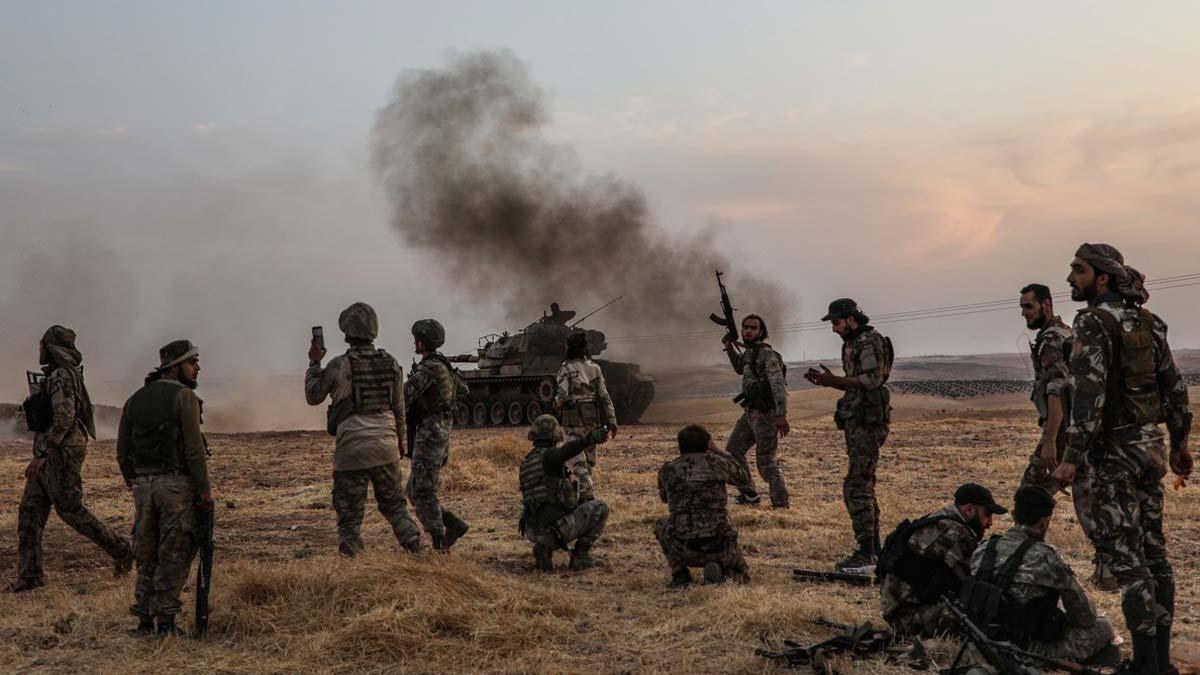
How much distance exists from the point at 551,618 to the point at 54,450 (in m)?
4.01

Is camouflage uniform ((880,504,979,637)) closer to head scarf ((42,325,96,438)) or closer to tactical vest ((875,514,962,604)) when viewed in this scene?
tactical vest ((875,514,962,604))

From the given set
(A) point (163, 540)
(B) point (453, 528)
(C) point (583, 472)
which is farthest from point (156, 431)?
(C) point (583, 472)

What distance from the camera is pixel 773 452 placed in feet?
36.1

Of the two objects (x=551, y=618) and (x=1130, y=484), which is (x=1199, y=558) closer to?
(x=1130, y=484)

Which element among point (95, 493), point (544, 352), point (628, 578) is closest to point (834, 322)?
point (628, 578)

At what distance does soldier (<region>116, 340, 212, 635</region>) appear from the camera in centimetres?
623

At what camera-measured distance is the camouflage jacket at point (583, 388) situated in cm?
1030

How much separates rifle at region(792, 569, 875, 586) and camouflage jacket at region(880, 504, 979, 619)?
1.75 metres

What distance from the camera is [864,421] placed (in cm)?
784

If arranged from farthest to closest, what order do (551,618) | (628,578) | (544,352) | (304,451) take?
1. (544,352)
2. (304,451)
3. (628,578)
4. (551,618)

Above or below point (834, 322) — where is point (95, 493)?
below

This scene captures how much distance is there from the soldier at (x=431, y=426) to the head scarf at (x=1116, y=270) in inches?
202

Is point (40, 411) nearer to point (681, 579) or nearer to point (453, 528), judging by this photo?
point (453, 528)


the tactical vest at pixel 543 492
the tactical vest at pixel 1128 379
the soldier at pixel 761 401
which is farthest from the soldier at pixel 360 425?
the tactical vest at pixel 1128 379
